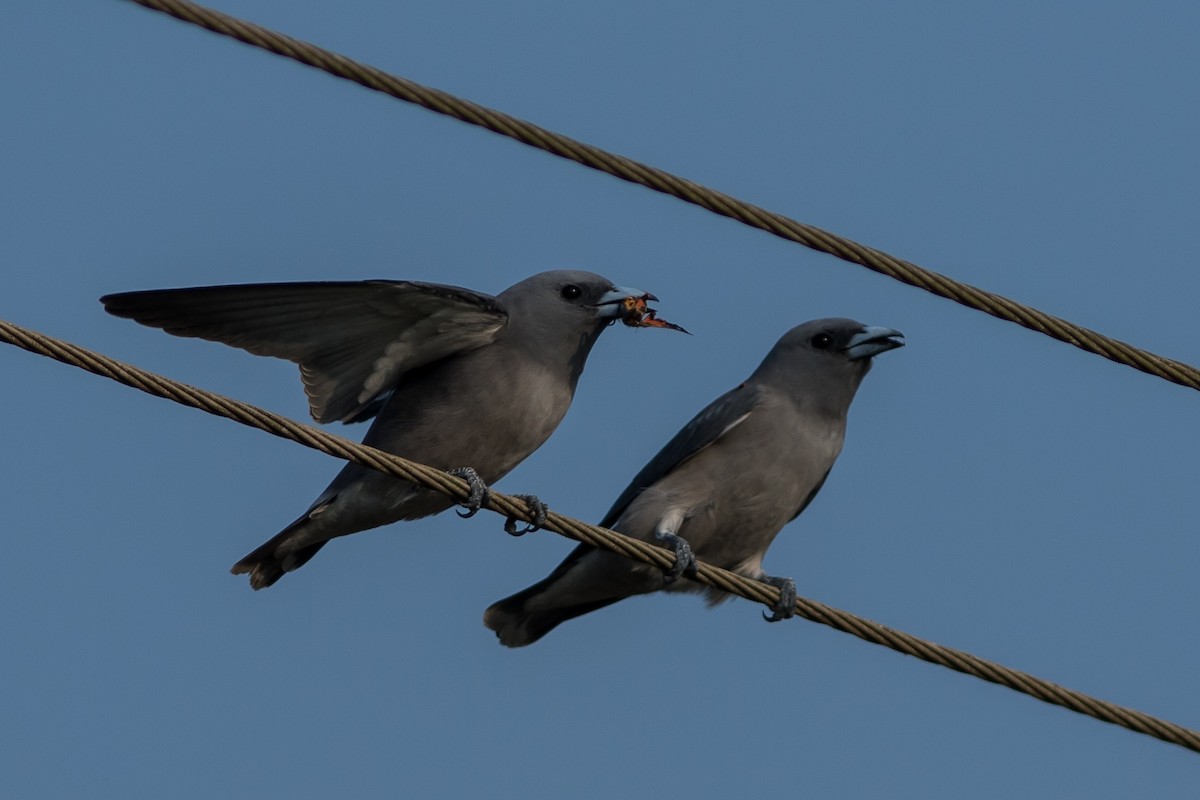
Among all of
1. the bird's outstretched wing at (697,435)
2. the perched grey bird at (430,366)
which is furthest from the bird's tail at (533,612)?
the perched grey bird at (430,366)

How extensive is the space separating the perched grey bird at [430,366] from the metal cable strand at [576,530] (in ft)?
5.68

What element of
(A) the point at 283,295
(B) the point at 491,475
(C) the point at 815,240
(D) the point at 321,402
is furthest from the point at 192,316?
(C) the point at 815,240

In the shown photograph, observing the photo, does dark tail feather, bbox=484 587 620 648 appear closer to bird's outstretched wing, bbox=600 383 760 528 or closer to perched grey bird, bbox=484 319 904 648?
perched grey bird, bbox=484 319 904 648

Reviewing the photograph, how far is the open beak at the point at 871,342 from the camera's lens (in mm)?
10859

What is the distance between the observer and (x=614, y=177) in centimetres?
706

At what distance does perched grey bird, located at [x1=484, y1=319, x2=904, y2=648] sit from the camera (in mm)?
10617

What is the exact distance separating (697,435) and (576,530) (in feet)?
10.1

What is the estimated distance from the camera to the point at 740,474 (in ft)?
34.9

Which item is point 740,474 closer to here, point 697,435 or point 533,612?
point 697,435

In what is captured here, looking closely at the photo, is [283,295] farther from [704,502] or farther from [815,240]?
[815,240]

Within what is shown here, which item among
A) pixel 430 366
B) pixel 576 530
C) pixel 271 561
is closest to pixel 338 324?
pixel 430 366

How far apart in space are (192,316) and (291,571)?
7.21 ft

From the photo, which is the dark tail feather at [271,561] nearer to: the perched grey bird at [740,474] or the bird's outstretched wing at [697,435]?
the perched grey bird at [740,474]

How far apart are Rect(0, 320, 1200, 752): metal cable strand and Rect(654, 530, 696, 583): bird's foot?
0.17 metres
